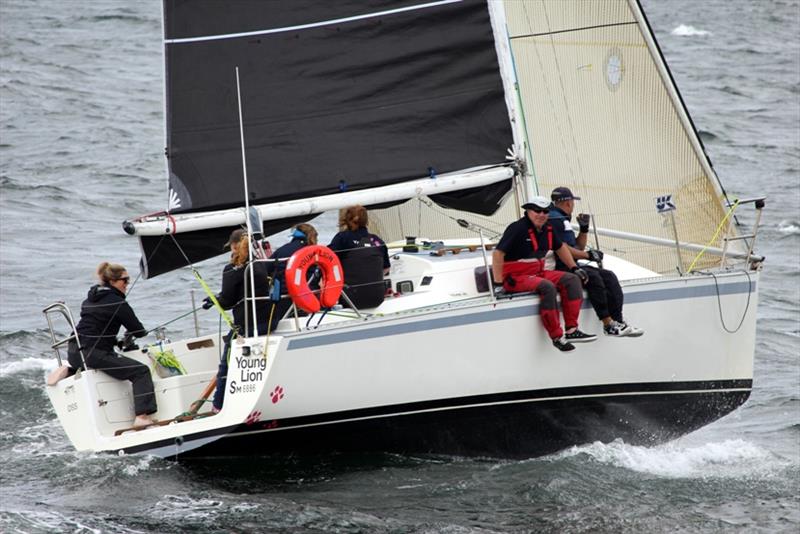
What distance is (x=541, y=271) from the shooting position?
10164 millimetres

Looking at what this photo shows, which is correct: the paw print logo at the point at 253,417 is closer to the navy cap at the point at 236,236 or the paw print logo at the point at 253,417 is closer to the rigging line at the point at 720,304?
the navy cap at the point at 236,236

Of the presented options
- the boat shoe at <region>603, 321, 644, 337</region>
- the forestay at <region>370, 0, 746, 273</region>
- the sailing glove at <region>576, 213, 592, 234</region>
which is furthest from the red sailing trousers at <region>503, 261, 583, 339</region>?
the forestay at <region>370, 0, 746, 273</region>

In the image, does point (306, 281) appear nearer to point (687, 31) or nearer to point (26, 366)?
point (26, 366)

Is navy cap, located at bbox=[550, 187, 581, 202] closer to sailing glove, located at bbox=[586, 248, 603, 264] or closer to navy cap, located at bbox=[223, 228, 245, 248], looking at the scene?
sailing glove, located at bbox=[586, 248, 603, 264]

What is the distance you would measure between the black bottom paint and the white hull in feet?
0.04

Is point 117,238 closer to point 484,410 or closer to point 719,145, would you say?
point 484,410

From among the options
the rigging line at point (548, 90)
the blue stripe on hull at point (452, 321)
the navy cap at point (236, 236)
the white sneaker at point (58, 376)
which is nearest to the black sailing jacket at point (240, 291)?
the navy cap at point (236, 236)

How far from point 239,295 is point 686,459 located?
4.03 m

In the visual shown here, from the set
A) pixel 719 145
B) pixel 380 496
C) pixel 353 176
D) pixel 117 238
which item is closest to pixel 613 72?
pixel 353 176

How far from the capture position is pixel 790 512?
32.4 feet

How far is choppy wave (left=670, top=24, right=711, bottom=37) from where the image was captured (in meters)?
39.3

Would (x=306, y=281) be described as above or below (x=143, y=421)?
above

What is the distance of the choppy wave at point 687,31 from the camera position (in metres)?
39.3

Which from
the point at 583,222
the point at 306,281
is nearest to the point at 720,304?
the point at 583,222
